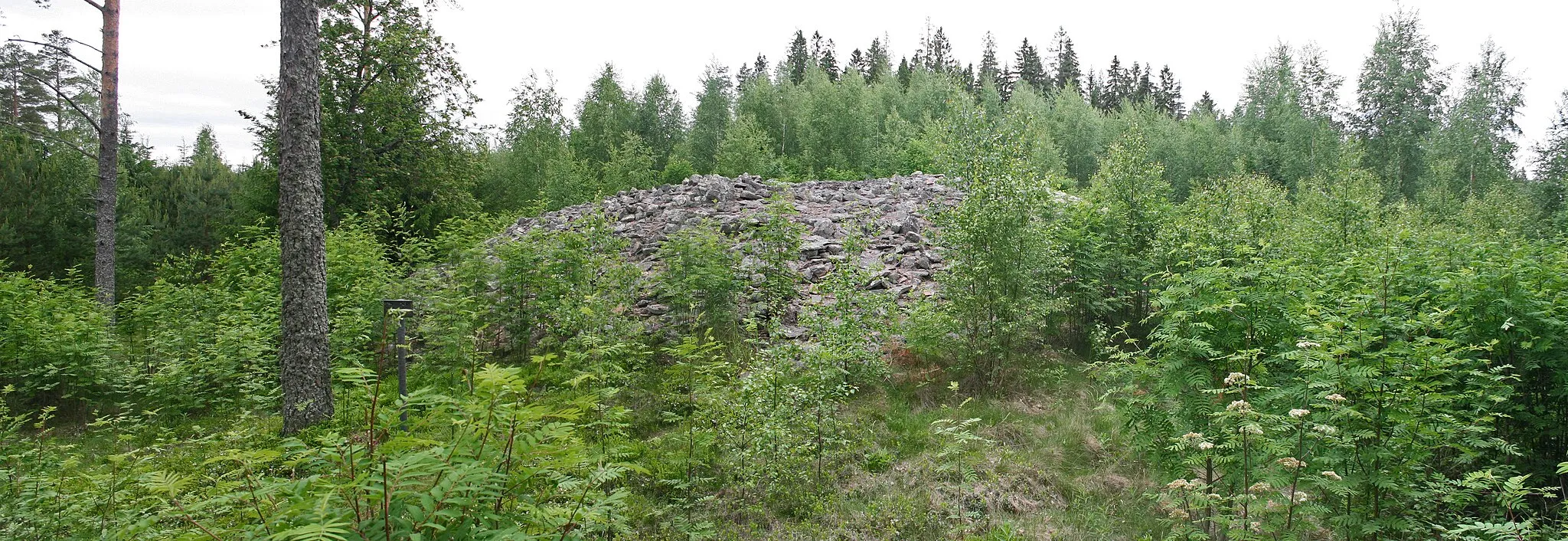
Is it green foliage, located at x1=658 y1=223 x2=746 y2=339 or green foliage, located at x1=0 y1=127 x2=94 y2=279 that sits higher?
green foliage, located at x1=0 y1=127 x2=94 y2=279

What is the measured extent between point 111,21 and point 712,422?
1356 centimetres

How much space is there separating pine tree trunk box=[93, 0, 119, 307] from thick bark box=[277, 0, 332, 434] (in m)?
8.23

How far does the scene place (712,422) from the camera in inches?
226


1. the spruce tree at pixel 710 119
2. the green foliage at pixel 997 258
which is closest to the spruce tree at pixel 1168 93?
the spruce tree at pixel 710 119

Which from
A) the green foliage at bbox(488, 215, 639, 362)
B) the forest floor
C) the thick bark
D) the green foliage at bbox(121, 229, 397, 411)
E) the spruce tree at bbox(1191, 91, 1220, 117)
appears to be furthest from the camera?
the spruce tree at bbox(1191, 91, 1220, 117)

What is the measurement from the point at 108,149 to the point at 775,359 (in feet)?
43.4

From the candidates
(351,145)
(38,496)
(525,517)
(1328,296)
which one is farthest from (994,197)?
(351,145)

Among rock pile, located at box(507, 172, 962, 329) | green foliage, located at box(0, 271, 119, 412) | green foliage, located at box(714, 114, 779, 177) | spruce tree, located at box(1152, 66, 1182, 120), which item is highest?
spruce tree, located at box(1152, 66, 1182, 120)

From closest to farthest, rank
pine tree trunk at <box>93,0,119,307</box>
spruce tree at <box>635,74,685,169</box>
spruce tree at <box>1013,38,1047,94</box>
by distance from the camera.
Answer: pine tree trunk at <box>93,0,119,307</box>
spruce tree at <box>635,74,685,169</box>
spruce tree at <box>1013,38,1047,94</box>

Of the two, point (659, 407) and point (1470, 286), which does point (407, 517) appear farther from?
point (1470, 286)

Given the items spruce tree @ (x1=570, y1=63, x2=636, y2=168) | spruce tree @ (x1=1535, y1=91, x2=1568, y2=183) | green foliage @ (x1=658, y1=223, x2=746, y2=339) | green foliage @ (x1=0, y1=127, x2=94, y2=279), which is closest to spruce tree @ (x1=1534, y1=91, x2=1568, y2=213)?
spruce tree @ (x1=1535, y1=91, x2=1568, y2=183)

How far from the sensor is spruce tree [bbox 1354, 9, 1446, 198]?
96.4ft

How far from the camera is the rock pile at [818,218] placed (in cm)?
1106

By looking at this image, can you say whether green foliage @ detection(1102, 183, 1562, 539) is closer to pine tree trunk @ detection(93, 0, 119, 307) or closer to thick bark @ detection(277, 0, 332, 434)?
thick bark @ detection(277, 0, 332, 434)
